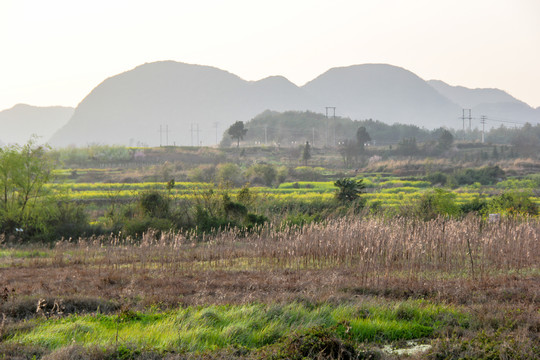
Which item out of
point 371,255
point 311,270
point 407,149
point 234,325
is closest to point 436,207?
point 371,255

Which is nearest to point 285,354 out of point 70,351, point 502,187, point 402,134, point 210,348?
point 210,348

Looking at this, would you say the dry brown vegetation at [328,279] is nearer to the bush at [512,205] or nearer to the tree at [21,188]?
the tree at [21,188]

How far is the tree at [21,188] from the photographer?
24.1 meters

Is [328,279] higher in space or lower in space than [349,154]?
lower

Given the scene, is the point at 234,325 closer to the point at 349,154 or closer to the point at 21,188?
the point at 21,188

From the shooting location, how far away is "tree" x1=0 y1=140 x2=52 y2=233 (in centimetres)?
2408

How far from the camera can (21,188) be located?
2566 centimetres

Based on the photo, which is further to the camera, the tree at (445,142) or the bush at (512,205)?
the tree at (445,142)

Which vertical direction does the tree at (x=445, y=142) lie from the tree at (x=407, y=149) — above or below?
above

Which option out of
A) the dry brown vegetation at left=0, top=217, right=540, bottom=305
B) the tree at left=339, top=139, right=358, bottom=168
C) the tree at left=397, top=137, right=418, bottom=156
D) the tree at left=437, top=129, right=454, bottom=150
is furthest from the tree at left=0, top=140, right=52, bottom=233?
the tree at left=437, top=129, right=454, bottom=150

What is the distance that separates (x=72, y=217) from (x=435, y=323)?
20.7 meters

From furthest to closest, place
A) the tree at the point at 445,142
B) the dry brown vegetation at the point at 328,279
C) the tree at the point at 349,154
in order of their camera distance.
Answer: the tree at the point at 445,142
the tree at the point at 349,154
the dry brown vegetation at the point at 328,279

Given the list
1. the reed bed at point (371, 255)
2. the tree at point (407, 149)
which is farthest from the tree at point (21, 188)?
the tree at point (407, 149)

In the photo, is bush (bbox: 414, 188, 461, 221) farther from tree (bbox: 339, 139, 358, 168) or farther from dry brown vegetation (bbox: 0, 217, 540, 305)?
tree (bbox: 339, 139, 358, 168)
